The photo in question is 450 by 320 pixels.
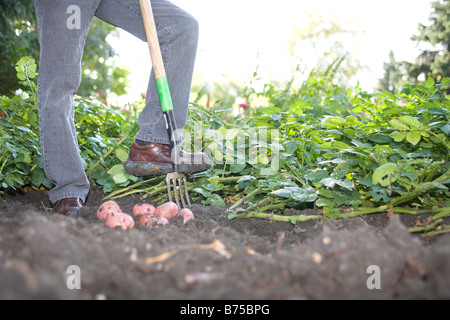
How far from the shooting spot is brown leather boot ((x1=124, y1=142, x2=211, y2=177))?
236 centimetres

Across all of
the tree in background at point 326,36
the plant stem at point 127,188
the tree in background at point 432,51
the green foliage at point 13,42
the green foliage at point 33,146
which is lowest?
the plant stem at point 127,188

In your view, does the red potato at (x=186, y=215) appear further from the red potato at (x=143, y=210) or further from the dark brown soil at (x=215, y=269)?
the dark brown soil at (x=215, y=269)

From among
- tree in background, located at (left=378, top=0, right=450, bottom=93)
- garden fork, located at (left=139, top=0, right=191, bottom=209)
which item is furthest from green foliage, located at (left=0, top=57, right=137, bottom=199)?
tree in background, located at (left=378, top=0, right=450, bottom=93)

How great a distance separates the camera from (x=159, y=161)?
7.82ft

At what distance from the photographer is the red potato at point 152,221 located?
184cm

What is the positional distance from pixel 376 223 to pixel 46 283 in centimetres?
154

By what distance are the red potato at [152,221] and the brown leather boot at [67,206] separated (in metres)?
0.48

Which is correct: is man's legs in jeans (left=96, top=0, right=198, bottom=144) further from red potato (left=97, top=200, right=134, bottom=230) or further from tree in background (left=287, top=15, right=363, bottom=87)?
tree in background (left=287, top=15, right=363, bottom=87)

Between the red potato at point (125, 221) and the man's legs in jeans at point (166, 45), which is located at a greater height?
the man's legs in jeans at point (166, 45)

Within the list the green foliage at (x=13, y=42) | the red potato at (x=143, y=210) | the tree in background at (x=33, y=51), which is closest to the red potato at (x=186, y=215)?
the red potato at (x=143, y=210)

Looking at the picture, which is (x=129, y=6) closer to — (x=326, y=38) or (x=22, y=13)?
(x=22, y=13)

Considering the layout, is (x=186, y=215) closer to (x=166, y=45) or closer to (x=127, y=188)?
(x=127, y=188)

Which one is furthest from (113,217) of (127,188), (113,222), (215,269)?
(215,269)

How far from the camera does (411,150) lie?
221cm
